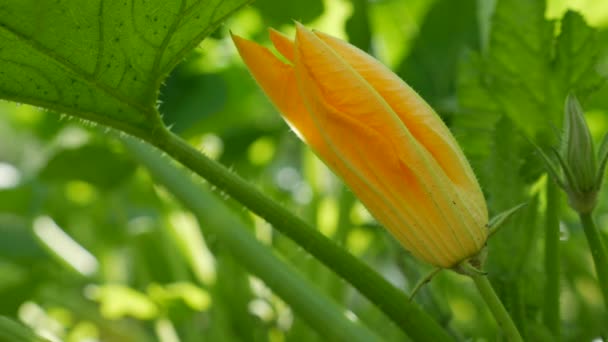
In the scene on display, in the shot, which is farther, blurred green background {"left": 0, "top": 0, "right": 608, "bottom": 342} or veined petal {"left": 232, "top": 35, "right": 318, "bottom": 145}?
blurred green background {"left": 0, "top": 0, "right": 608, "bottom": 342}

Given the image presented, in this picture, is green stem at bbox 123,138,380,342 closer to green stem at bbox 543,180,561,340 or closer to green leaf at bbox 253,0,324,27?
green stem at bbox 543,180,561,340

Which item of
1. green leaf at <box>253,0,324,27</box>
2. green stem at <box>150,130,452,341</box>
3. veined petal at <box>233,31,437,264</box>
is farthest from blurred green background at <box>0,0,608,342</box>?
veined petal at <box>233,31,437,264</box>

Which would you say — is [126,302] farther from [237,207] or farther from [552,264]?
[552,264]

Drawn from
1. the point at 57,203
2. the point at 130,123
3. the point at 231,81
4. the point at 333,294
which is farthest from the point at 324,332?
the point at 57,203

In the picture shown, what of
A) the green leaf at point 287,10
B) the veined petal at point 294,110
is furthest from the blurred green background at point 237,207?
the veined petal at point 294,110

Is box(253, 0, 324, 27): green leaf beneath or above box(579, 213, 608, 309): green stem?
above

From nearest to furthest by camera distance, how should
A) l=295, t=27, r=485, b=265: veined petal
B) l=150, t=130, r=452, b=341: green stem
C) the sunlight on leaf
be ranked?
l=295, t=27, r=485, b=265: veined petal, l=150, t=130, r=452, b=341: green stem, the sunlight on leaf

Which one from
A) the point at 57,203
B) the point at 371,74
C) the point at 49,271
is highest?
the point at 57,203

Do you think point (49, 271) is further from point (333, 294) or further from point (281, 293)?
point (281, 293)
